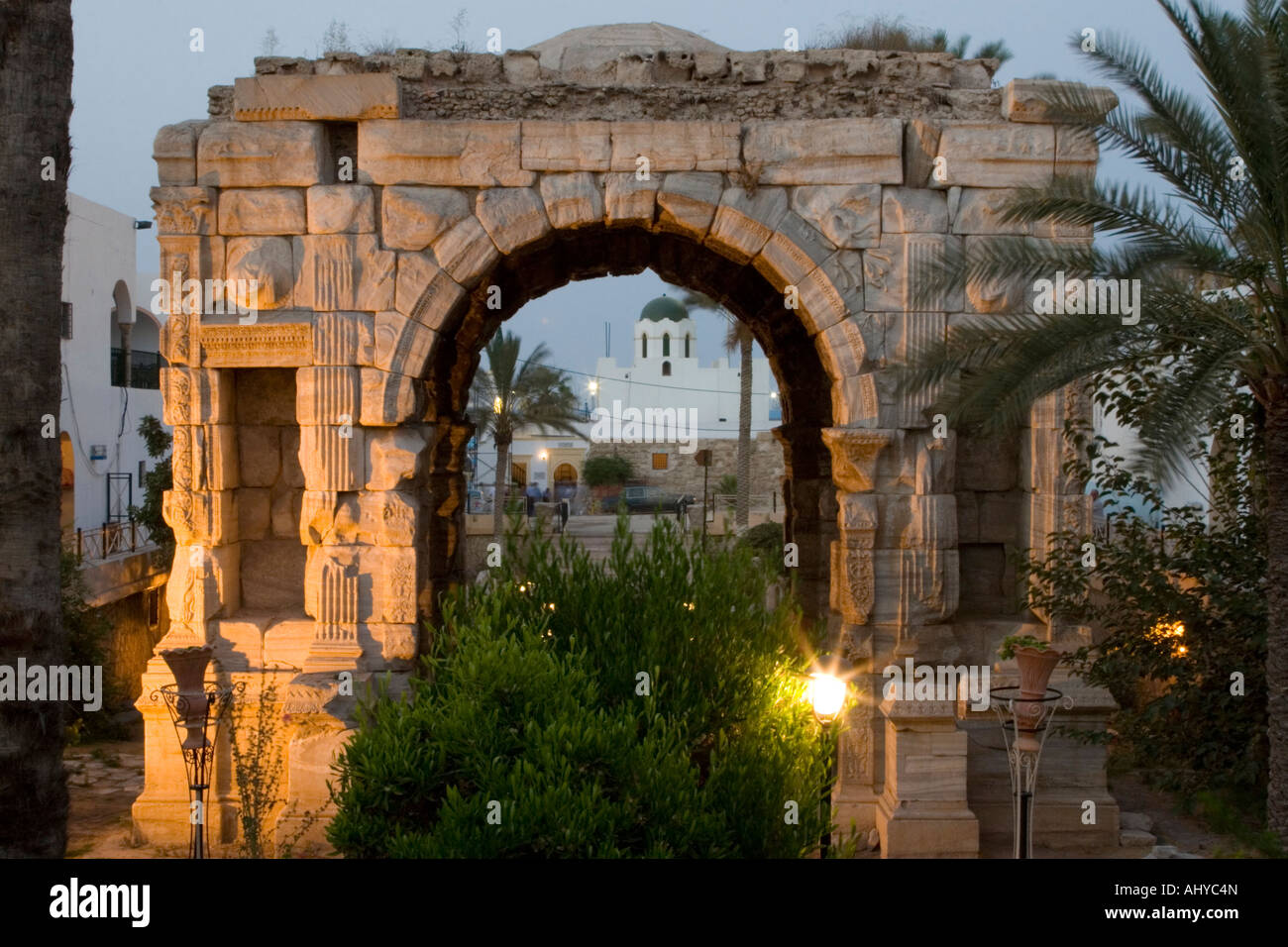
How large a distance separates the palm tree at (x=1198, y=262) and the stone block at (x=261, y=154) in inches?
179

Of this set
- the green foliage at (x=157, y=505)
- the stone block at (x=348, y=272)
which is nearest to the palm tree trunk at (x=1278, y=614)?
the stone block at (x=348, y=272)

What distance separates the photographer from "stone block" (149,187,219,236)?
307 inches

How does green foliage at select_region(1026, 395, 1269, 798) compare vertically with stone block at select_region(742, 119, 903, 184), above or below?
below

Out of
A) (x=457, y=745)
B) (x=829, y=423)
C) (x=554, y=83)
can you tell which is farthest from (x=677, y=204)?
(x=457, y=745)

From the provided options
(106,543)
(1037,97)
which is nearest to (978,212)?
(1037,97)

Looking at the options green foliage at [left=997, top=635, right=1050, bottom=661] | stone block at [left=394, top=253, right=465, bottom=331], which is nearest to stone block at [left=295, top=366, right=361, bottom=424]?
stone block at [left=394, top=253, right=465, bottom=331]

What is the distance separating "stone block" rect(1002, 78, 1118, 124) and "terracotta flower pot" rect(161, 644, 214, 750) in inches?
246

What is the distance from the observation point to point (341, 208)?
307 inches

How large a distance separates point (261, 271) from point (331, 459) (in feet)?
4.49

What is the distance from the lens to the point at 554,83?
7969 mm

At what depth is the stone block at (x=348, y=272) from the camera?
7812mm

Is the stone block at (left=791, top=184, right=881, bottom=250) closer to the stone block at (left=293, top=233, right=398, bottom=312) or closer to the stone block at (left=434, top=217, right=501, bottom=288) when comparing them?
the stone block at (left=434, top=217, right=501, bottom=288)
